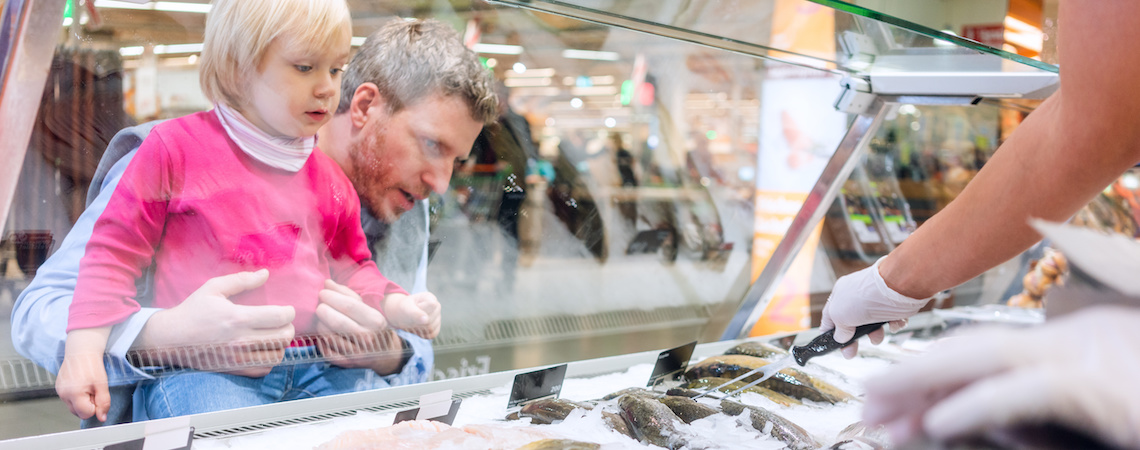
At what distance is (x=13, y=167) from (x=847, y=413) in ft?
5.82

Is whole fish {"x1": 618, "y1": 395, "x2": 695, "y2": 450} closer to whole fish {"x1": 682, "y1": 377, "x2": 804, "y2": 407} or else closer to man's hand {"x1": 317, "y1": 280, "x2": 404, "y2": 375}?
whole fish {"x1": 682, "y1": 377, "x2": 804, "y2": 407}

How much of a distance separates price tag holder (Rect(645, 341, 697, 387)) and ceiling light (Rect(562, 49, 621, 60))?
1608 millimetres

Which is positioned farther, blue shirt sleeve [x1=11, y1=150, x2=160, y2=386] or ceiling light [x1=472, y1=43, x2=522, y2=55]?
ceiling light [x1=472, y1=43, x2=522, y2=55]

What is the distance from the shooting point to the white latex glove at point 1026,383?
37 cm

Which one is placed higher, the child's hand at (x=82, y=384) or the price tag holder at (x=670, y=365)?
the child's hand at (x=82, y=384)

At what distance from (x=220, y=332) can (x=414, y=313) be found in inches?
20.1

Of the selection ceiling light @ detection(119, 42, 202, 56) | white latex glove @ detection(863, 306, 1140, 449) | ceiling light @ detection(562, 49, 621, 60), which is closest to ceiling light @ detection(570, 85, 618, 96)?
ceiling light @ detection(562, 49, 621, 60)

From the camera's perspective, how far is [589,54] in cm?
317

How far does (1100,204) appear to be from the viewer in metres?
4.50

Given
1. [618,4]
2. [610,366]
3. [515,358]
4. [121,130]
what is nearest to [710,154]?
[515,358]

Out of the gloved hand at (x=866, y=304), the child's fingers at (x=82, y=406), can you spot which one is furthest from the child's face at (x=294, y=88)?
the gloved hand at (x=866, y=304)

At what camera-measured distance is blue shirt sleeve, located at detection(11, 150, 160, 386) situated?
1.30 meters

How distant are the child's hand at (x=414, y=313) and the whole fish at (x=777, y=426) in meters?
0.82

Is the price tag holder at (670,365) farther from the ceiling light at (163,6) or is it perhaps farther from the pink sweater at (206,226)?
the ceiling light at (163,6)
